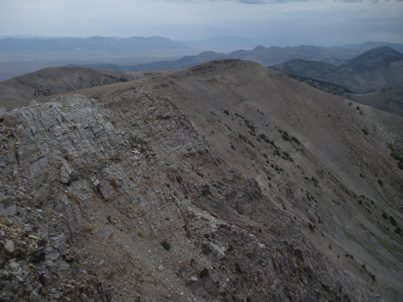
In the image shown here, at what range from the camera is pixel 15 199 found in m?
16.0

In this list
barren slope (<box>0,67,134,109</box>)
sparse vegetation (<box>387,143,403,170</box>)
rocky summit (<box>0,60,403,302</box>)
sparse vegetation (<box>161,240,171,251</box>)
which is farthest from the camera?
barren slope (<box>0,67,134,109</box>)

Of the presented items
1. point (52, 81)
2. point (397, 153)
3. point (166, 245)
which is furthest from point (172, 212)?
point (52, 81)

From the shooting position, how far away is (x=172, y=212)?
2209 centimetres

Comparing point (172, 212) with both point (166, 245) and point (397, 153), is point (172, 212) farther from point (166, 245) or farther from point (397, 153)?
point (397, 153)

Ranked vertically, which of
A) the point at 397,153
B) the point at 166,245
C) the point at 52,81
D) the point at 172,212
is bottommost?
the point at 397,153

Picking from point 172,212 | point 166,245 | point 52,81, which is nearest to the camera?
point 166,245

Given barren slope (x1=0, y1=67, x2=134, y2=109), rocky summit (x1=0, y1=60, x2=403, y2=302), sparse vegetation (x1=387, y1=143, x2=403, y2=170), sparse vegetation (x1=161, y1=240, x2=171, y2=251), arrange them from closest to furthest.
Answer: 1. rocky summit (x1=0, y1=60, x2=403, y2=302)
2. sparse vegetation (x1=161, y1=240, x2=171, y2=251)
3. sparse vegetation (x1=387, y1=143, x2=403, y2=170)
4. barren slope (x1=0, y1=67, x2=134, y2=109)

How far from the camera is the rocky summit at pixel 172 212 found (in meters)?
15.9

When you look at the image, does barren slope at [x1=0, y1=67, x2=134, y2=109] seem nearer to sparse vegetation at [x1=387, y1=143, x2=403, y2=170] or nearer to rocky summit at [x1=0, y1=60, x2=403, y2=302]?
rocky summit at [x1=0, y1=60, x2=403, y2=302]

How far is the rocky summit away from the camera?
15.9 metres

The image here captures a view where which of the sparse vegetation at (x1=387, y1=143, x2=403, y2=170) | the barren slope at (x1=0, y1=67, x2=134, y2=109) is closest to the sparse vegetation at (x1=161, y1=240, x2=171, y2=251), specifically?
the sparse vegetation at (x1=387, y1=143, x2=403, y2=170)

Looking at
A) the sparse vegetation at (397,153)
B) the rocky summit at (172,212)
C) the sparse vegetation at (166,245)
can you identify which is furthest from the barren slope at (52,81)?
the sparse vegetation at (166,245)

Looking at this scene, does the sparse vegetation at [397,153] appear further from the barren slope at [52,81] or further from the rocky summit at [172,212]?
the barren slope at [52,81]

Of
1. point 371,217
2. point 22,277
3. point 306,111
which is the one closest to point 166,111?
point 22,277
